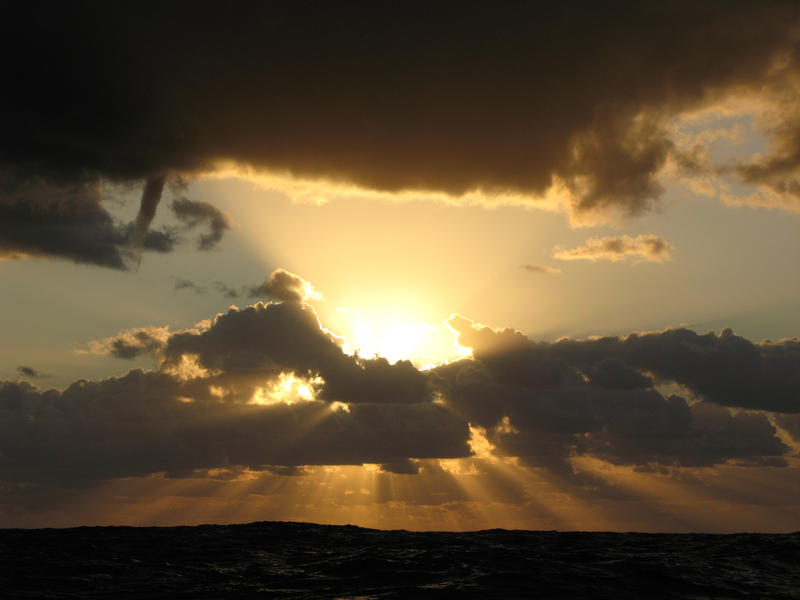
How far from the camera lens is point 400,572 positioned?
3531cm

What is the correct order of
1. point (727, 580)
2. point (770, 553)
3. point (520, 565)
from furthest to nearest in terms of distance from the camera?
1. point (770, 553)
2. point (520, 565)
3. point (727, 580)

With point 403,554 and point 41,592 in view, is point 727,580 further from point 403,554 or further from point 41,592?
point 41,592

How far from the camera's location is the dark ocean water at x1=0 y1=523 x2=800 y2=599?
95.2ft

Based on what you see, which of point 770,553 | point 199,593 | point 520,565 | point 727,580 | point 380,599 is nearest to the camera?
point 380,599

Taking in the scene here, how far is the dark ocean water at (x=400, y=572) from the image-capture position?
29.0 meters

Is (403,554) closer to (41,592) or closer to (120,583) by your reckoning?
(120,583)

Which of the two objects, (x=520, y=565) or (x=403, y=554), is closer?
(x=520, y=565)

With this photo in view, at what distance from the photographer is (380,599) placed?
87.1 ft

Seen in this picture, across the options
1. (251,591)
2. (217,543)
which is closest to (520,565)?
(251,591)

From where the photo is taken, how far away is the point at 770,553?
45156 millimetres

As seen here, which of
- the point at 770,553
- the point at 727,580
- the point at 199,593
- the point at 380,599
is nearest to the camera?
the point at 380,599

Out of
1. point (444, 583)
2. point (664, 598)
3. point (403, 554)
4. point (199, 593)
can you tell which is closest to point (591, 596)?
point (664, 598)

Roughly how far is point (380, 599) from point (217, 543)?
38.1 m

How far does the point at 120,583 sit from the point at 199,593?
6811 millimetres
